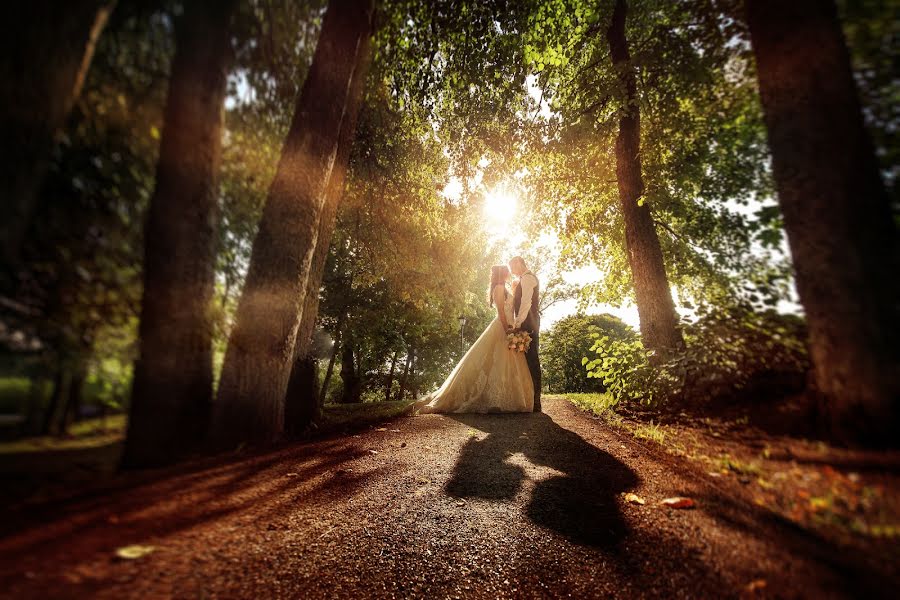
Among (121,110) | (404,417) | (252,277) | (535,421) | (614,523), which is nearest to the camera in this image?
(121,110)

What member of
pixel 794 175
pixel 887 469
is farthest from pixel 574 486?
pixel 794 175

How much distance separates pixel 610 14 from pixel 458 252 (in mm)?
6628

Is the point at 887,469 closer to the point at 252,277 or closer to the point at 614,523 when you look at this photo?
the point at 614,523

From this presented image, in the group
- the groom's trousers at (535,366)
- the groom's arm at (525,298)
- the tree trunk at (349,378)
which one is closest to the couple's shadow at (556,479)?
the groom's trousers at (535,366)

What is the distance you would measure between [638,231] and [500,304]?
3157 mm

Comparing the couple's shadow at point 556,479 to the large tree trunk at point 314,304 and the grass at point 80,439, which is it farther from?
the large tree trunk at point 314,304

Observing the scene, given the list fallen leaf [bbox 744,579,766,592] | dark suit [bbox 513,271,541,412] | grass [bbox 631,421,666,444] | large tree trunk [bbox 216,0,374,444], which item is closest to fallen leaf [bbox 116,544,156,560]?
large tree trunk [bbox 216,0,374,444]

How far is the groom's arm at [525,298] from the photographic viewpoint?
7.04 meters

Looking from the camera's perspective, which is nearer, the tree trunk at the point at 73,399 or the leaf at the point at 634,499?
the tree trunk at the point at 73,399

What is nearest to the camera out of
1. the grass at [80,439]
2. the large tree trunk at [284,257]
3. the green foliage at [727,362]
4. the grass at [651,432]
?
the grass at [80,439]

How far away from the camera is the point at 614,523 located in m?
2.12

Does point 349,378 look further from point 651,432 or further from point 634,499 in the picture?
point 634,499

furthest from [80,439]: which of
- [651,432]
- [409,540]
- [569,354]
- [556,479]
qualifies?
[569,354]

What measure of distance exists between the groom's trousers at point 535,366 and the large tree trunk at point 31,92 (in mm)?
6668
